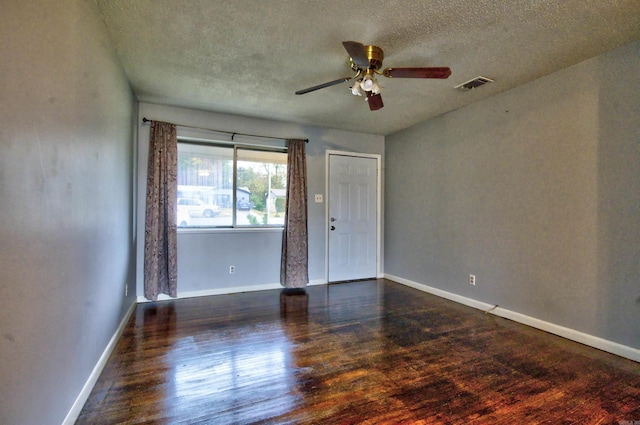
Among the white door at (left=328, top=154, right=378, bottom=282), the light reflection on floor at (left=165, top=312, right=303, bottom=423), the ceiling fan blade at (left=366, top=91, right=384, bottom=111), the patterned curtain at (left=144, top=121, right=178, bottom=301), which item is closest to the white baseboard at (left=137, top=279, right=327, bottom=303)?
the patterned curtain at (left=144, top=121, right=178, bottom=301)

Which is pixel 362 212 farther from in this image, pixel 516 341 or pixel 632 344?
pixel 632 344

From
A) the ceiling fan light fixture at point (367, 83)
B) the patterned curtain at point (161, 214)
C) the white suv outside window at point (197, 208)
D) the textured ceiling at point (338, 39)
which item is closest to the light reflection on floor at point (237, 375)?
the patterned curtain at point (161, 214)

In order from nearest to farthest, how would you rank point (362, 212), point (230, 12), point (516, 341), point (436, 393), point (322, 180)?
point (436, 393)
point (230, 12)
point (516, 341)
point (322, 180)
point (362, 212)

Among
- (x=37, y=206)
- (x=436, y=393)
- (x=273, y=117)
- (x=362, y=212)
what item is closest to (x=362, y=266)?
(x=362, y=212)

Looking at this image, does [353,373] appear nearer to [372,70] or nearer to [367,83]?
[367,83]

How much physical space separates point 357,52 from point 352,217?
3.25m

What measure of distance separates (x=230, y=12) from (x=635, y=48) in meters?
3.12

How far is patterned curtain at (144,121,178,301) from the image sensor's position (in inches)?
146

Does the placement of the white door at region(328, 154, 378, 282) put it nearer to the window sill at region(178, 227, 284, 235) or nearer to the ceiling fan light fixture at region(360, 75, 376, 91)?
the window sill at region(178, 227, 284, 235)

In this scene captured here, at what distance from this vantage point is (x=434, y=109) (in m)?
4.01

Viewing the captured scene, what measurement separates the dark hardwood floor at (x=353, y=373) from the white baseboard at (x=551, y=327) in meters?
0.10

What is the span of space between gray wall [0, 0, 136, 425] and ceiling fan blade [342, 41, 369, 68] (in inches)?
61.6

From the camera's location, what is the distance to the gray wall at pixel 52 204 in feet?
3.62

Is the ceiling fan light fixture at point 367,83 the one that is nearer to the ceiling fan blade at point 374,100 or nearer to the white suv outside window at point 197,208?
the ceiling fan blade at point 374,100
